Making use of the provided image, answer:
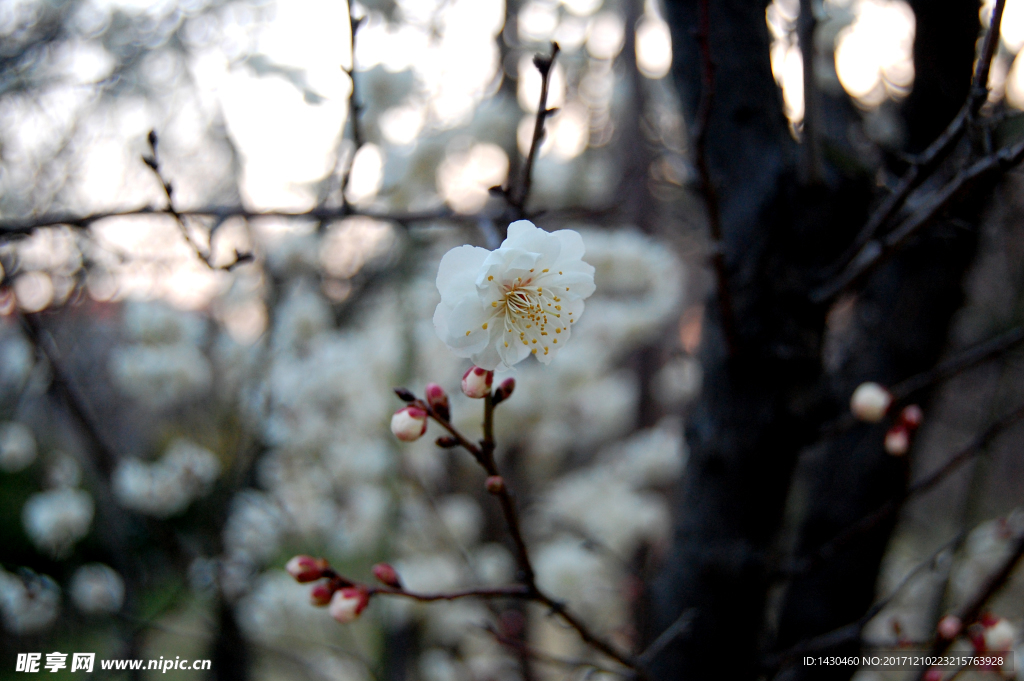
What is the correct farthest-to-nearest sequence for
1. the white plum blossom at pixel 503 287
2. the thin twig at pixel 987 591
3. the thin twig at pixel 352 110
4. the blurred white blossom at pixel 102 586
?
the blurred white blossom at pixel 102 586, the thin twig at pixel 987 591, the thin twig at pixel 352 110, the white plum blossom at pixel 503 287

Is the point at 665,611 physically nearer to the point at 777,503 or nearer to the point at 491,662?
the point at 777,503

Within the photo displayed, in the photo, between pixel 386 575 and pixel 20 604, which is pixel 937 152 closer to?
pixel 386 575

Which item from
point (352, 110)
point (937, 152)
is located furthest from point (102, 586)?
point (937, 152)

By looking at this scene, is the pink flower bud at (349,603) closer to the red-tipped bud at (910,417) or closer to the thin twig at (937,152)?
the thin twig at (937,152)

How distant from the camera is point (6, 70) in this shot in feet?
7.30

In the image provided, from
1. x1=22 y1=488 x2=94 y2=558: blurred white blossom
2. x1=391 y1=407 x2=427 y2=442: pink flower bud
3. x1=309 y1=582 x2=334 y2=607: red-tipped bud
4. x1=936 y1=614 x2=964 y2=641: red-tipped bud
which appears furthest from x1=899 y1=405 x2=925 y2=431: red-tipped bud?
x1=22 y1=488 x2=94 y2=558: blurred white blossom

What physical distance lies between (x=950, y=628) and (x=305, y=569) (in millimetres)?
1185

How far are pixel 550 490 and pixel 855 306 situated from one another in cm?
233

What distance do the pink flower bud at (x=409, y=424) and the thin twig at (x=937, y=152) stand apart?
76cm

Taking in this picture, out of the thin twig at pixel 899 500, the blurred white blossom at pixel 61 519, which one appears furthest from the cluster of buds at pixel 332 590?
the blurred white blossom at pixel 61 519

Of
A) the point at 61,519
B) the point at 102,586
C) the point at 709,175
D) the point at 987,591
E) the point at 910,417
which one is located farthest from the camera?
the point at 61,519

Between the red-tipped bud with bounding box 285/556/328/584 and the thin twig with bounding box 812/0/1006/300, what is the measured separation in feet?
3.18

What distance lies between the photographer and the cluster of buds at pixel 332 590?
0.83 metres

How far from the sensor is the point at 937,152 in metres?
0.81
